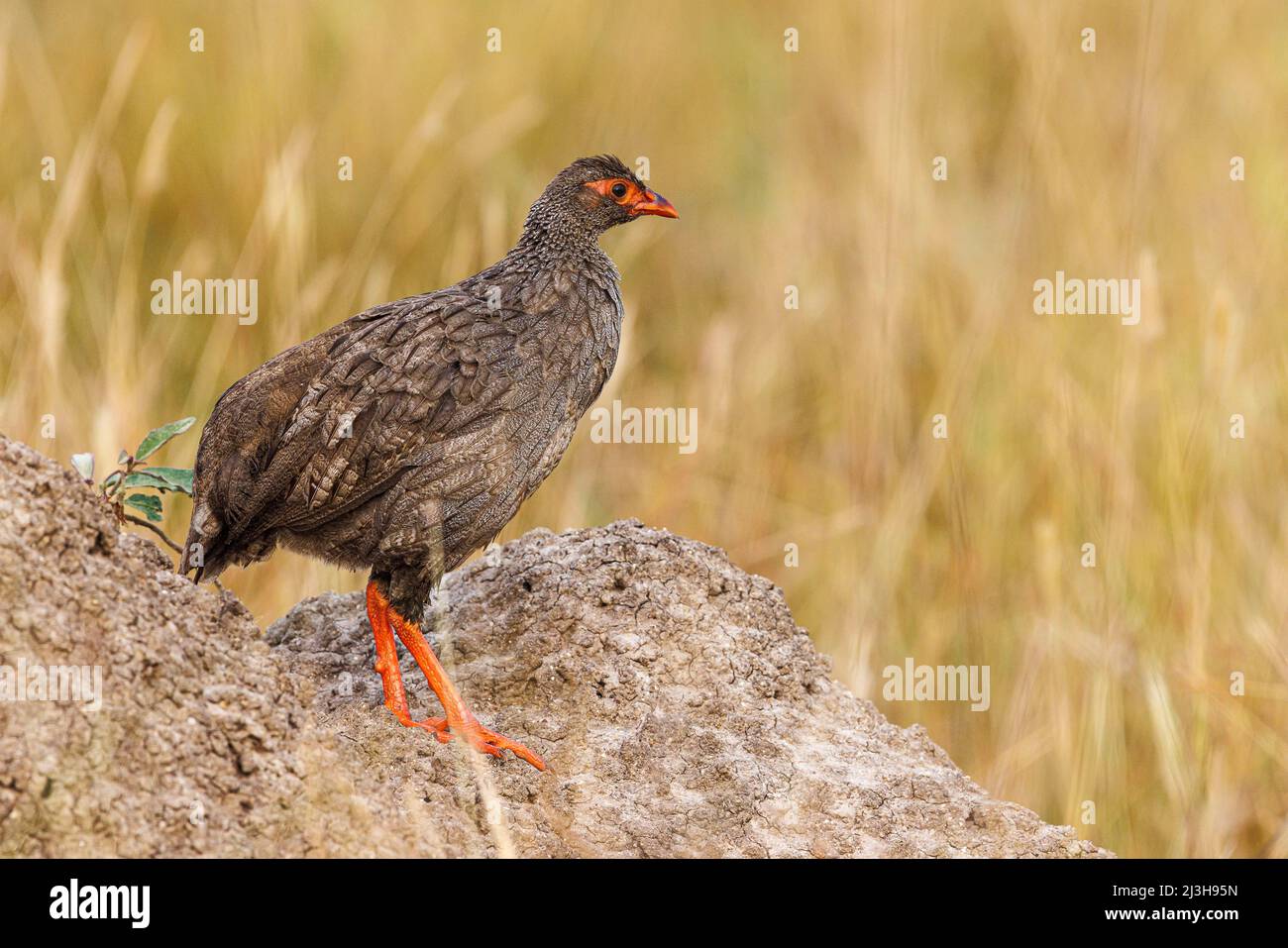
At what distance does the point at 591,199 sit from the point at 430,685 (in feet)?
6.41

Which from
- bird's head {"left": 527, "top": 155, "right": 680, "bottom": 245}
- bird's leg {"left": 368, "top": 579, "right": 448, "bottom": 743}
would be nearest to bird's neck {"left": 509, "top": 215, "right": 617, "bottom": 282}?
bird's head {"left": 527, "top": 155, "right": 680, "bottom": 245}

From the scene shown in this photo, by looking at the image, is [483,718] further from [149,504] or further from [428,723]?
[149,504]

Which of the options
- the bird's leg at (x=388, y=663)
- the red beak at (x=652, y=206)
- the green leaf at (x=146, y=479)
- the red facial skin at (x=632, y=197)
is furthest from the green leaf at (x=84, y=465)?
the red beak at (x=652, y=206)

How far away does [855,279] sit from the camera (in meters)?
10.3

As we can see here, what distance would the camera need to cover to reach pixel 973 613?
860 cm

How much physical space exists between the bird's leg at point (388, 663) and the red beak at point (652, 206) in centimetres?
186

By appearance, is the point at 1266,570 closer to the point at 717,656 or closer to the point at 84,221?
the point at 717,656

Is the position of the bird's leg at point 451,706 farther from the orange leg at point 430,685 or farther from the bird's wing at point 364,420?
the bird's wing at point 364,420

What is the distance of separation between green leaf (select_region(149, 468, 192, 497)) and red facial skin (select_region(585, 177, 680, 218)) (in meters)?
1.96

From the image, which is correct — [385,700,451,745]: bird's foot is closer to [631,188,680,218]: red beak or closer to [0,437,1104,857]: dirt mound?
[0,437,1104,857]: dirt mound

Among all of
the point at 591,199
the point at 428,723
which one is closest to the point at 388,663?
the point at 428,723

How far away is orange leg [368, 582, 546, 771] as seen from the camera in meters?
5.32

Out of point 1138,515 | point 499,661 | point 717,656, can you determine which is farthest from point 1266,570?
point 499,661

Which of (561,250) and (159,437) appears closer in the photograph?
(159,437)
